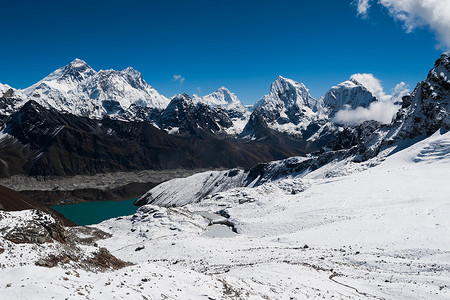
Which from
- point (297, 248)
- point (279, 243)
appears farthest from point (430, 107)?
point (297, 248)

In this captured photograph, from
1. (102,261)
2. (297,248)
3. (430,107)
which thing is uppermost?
(430,107)

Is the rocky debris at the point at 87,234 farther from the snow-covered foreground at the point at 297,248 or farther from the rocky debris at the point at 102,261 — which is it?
the rocky debris at the point at 102,261

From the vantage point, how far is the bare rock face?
2139 centimetres

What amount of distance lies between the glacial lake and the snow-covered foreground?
86.3 m

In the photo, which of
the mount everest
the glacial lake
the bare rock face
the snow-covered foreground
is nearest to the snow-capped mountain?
the mount everest

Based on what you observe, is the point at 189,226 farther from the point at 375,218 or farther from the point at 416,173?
the point at 416,173

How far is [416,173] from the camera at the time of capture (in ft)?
218

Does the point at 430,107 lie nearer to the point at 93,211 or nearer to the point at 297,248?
the point at 297,248

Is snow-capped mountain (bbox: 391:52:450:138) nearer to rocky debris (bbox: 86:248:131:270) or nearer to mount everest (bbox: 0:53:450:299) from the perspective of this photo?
mount everest (bbox: 0:53:450:299)

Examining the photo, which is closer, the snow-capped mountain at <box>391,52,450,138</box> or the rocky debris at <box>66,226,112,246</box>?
the rocky debris at <box>66,226,112,246</box>

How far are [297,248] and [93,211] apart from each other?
515 ft

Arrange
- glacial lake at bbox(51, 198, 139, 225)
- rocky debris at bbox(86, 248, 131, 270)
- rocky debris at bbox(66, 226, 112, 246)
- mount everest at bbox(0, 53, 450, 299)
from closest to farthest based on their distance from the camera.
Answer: mount everest at bbox(0, 53, 450, 299) < rocky debris at bbox(86, 248, 131, 270) < rocky debris at bbox(66, 226, 112, 246) < glacial lake at bbox(51, 198, 139, 225)

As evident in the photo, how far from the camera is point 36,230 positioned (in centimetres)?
2258

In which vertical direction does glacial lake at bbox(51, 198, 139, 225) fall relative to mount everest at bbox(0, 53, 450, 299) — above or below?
below
